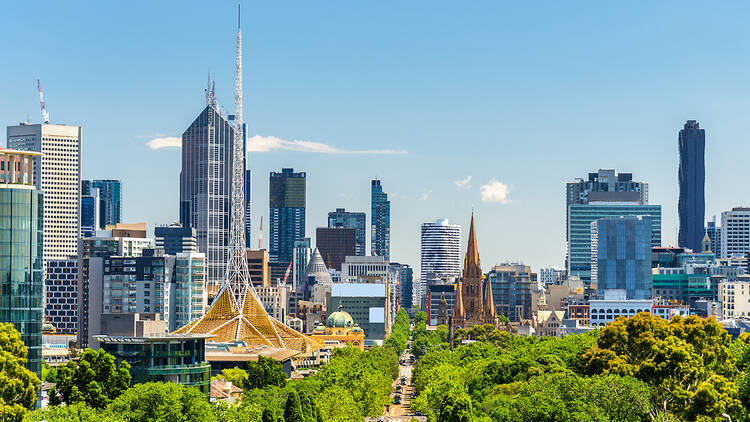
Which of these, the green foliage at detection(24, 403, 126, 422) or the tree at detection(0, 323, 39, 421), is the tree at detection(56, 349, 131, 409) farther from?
the green foliage at detection(24, 403, 126, 422)

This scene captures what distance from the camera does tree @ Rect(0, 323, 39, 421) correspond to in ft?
365

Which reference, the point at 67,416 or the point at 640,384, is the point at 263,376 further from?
the point at 67,416

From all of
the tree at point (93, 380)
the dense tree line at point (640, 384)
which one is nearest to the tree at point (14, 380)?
the tree at point (93, 380)

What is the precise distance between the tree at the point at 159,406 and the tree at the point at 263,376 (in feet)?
226

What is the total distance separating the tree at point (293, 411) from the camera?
115 meters

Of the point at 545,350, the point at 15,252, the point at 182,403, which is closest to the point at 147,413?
the point at 182,403

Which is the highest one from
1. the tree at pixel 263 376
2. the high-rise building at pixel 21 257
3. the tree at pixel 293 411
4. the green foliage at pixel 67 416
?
the high-rise building at pixel 21 257

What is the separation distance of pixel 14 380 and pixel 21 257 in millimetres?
24816

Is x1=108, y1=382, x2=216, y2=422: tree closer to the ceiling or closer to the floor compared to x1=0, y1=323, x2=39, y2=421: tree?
closer to the floor

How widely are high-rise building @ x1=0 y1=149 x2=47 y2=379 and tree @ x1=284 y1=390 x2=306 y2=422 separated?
31.3m

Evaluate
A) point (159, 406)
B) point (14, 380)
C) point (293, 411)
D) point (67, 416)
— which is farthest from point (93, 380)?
point (67, 416)

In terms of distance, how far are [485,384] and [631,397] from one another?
56077 mm

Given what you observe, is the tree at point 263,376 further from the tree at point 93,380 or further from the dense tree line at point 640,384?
the tree at point 93,380

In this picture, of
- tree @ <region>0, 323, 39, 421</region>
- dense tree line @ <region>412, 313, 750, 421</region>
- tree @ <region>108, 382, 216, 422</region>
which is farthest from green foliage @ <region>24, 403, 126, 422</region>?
dense tree line @ <region>412, 313, 750, 421</region>
